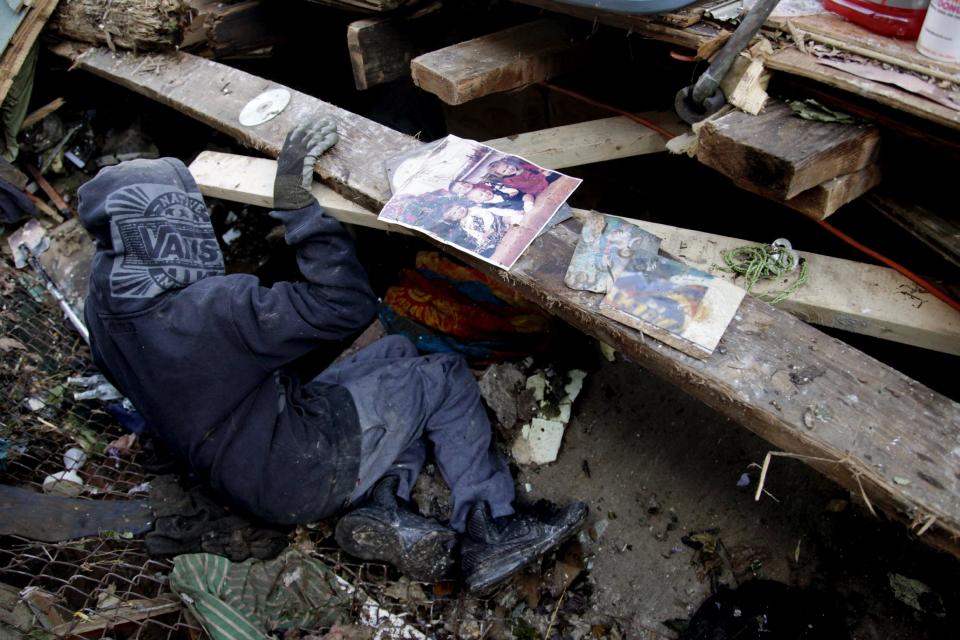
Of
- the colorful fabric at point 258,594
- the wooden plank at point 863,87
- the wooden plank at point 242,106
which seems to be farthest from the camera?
the wooden plank at point 242,106

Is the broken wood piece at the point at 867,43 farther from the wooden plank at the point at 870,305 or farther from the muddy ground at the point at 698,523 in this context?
the muddy ground at the point at 698,523

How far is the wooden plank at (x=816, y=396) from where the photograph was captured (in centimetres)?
129

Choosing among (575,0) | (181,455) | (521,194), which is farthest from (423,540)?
(575,0)

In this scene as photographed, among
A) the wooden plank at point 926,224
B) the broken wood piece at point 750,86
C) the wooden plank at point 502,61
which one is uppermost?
the broken wood piece at point 750,86

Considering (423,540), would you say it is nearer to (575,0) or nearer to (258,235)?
(575,0)

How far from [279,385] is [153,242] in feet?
1.99

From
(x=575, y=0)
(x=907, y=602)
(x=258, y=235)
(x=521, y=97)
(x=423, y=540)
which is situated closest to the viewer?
(x=575, y=0)

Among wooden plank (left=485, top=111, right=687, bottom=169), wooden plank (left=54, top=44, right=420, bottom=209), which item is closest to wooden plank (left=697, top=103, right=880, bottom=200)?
wooden plank (left=485, top=111, right=687, bottom=169)

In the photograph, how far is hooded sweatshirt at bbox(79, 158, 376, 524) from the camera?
2.01 meters

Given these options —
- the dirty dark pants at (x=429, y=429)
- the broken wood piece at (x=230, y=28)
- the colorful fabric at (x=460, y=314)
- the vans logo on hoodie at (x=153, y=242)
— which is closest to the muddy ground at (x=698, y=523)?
the dirty dark pants at (x=429, y=429)

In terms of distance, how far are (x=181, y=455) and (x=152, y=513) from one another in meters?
0.25

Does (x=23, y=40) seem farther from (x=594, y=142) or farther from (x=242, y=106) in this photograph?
(x=594, y=142)

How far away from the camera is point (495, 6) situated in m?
2.85

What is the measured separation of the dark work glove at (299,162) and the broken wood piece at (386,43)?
55cm
